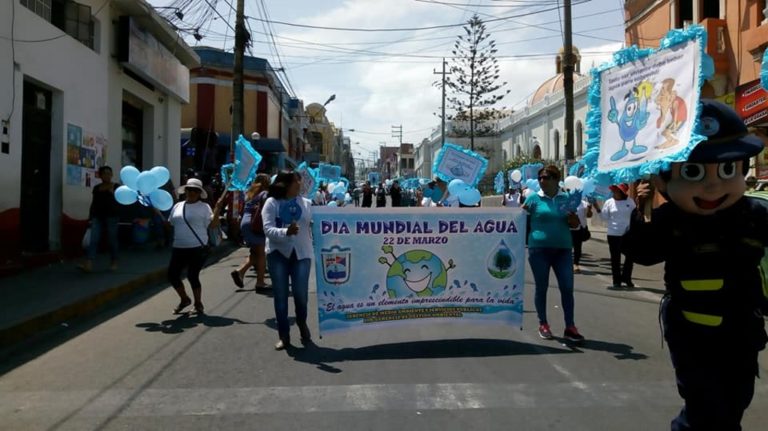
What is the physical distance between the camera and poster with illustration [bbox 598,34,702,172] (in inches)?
125

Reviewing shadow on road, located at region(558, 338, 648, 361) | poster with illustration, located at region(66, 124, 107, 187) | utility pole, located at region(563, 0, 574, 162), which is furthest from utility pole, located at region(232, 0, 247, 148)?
shadow on road, located at region(558, 338, 648, 361)

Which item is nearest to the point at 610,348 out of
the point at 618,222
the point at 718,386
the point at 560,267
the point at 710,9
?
the point at 560,267

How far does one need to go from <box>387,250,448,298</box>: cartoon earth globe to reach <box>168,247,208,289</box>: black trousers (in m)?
2.74

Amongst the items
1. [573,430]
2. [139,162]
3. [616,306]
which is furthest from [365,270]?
[139,162]

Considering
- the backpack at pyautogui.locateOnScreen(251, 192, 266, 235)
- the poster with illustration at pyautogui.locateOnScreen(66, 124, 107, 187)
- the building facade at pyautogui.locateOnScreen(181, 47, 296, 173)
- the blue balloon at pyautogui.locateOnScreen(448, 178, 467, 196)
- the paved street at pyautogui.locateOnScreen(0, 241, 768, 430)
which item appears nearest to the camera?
the paved street at pyautogui.locateOnScreen(0, 241, 768, 430)

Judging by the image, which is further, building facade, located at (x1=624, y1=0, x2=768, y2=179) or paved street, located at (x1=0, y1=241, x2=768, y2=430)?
building facade, located at (x1=624, y1=0, x2=768, y2=179)

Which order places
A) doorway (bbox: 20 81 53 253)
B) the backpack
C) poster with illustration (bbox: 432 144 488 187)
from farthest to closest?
poster with illustration (bbox: 432 144 488 187) < doorway (bbox: 20 81 53 253) < the backpack

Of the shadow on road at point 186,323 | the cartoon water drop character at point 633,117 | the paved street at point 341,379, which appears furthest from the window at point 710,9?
the cartoon water drop character at point 633,117

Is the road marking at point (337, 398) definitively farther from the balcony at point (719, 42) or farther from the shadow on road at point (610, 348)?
the balcony at point (719, 42)

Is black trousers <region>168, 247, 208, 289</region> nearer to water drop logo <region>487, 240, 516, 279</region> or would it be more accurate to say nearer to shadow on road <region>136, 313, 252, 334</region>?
shadow on road <region>136, 313, 252, 334</region>

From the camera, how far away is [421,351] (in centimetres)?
597

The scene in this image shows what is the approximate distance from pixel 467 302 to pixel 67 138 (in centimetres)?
899

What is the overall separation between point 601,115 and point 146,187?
6.09 meters

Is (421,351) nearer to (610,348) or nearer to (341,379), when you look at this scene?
(341,379)
